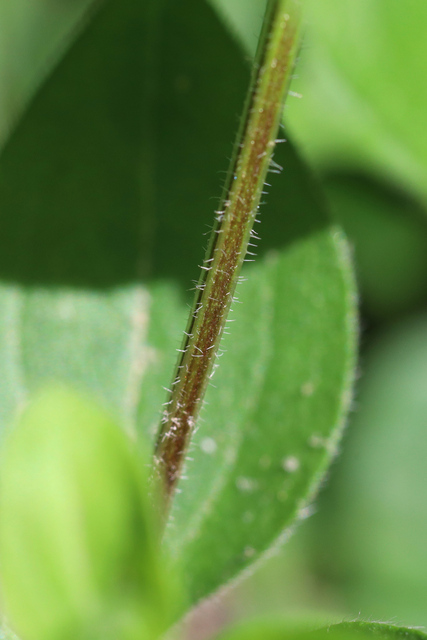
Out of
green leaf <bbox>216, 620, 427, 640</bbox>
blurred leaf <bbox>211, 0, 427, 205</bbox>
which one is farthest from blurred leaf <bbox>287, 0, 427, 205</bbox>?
green leaf <bbox>216, 620, 427, 640</bbox>

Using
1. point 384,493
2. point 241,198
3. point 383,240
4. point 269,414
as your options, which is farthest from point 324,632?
point 383,240

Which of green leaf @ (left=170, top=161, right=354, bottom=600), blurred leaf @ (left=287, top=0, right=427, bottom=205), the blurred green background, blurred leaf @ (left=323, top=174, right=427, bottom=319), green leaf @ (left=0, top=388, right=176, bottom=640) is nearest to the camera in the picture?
green leaf @ (left=0, top=388, right=176, bottom=640)

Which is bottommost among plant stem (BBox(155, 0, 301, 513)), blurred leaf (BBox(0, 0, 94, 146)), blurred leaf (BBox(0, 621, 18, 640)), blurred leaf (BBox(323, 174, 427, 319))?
blurred leaf (BBox(323, 174, 427, 319))

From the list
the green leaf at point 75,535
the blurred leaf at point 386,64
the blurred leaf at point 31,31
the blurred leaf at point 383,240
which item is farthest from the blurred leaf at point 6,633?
the blurred leaf at point 31,31

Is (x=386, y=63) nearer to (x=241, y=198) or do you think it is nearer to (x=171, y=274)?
(x=171, y=274)

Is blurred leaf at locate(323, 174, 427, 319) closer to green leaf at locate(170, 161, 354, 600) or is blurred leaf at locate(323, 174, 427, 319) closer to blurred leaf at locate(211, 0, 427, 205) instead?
blurred leaf at locate(211, 0, 427, 205)

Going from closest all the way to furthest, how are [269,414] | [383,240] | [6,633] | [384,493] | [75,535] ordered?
1. [75,535]
2. [6,633]
3. [269,414]
4. [384,493]
5. [383,240]
